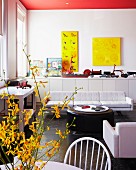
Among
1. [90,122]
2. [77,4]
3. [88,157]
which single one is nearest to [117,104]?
[90,122]

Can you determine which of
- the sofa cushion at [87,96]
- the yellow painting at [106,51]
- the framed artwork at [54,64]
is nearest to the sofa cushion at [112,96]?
the sofa cushion at [87,96]

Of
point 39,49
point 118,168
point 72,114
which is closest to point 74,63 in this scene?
point 39,49

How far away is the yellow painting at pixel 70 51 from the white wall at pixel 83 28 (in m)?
0.16

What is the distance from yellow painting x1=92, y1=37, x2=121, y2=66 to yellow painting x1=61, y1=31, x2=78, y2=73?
72 cm

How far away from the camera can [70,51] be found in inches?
400

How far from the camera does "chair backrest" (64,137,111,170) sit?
2.17 m

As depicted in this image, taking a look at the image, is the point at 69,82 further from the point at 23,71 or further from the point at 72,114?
the point at 72,114

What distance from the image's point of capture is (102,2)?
9.09 m

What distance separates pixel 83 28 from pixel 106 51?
1278mm

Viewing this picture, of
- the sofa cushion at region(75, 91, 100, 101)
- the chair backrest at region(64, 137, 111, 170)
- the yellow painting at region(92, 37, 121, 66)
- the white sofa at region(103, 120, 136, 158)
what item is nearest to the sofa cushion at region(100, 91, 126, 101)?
the sofa cushion at region(75, 91, 100, 101)

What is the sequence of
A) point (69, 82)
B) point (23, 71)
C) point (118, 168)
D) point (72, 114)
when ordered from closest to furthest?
point (118, 168)
point (72, 114)
point (69, 82)
point (23, 71)

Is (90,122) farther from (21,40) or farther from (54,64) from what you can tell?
(21,40)

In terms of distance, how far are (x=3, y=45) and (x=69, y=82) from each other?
2.72 metres

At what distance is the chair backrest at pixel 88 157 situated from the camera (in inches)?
85.4
